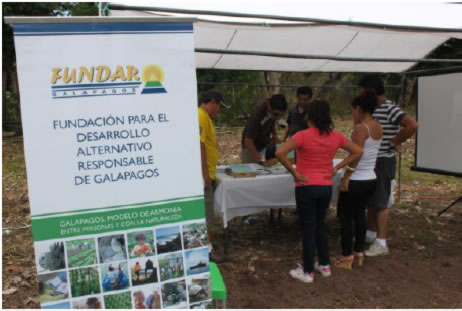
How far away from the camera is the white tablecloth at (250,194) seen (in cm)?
385

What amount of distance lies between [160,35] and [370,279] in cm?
292

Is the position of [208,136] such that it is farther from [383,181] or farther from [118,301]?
[118,301]

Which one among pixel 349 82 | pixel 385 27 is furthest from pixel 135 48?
pixel 349 82

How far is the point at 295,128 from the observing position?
16.3ft

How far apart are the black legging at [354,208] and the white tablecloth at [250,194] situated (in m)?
0.58

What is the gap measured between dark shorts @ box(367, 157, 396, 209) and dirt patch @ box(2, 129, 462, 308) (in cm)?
61

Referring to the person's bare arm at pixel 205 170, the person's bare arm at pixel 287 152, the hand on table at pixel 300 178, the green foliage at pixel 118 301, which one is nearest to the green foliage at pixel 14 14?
the person's bare arm at pixel 205 170

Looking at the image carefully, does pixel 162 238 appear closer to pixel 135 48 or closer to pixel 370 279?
pixel 135 48

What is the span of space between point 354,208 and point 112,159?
2.50 m

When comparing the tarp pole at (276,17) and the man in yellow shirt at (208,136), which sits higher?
the tarp pole at (276,17)

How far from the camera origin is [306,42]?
4.50 meters

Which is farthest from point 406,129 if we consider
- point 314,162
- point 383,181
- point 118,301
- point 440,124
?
point 118,301

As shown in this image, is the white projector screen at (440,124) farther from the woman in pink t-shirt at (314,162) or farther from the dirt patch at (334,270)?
the woman in pink t-shirt at (314,162)

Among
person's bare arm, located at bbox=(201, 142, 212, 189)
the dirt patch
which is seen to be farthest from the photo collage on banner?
person's bare arm, located at bbox=(201, 142, 212, 189)
